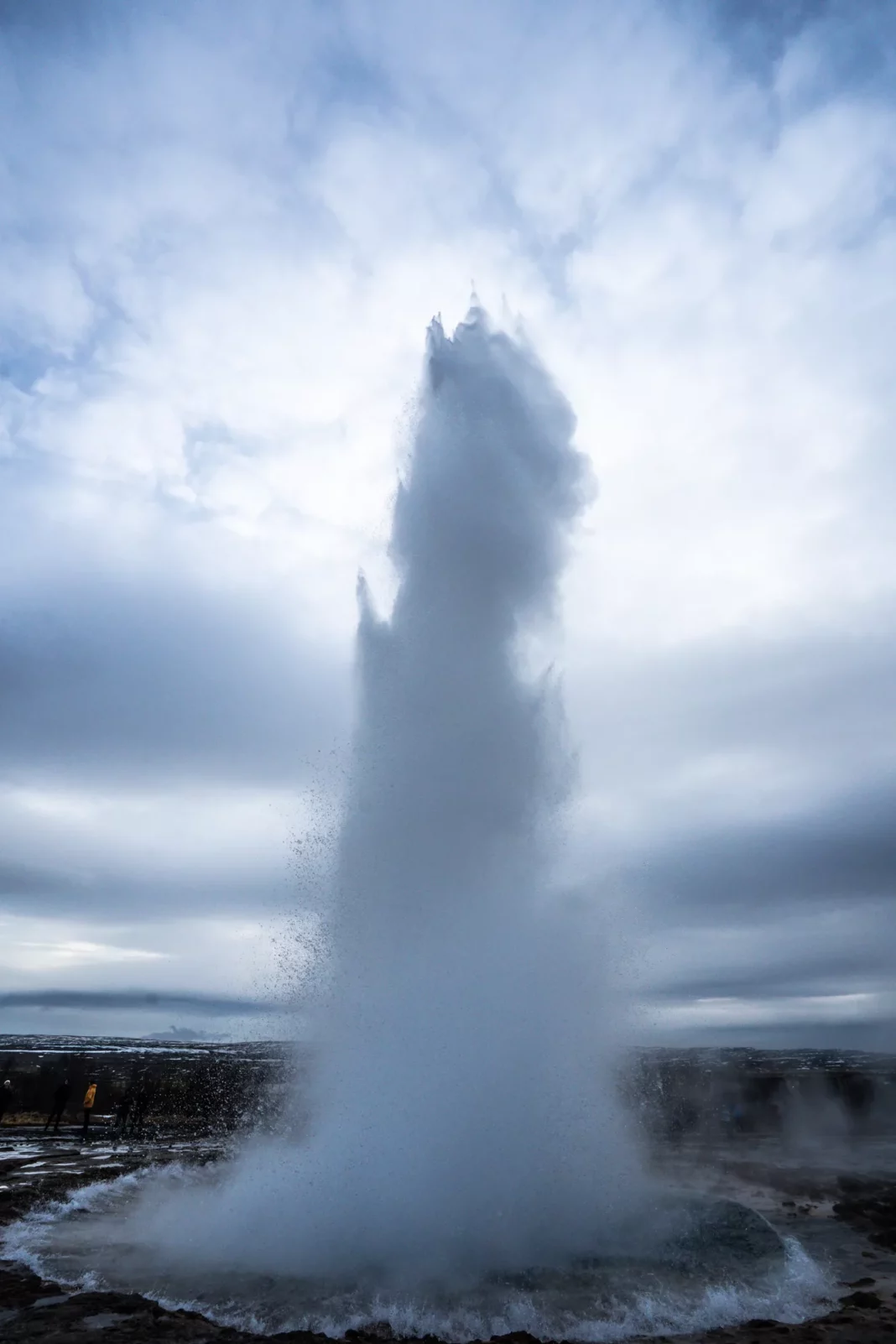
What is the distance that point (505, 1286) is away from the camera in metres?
11.0

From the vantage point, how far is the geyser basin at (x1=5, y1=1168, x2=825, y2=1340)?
32.4ft

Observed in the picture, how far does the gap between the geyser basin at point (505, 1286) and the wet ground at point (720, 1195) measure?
1.52 ft

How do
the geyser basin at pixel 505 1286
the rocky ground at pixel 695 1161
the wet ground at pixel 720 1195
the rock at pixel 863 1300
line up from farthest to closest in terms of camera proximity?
1. the rock at pixel 863 1300
2. the geyser basin at pixel 505 1286
3. the rocky ground at pixel 695 1161
4. the wet ground at pixel 720 1195

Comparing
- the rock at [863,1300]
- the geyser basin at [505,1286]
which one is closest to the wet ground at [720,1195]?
the rock at [863,1300]

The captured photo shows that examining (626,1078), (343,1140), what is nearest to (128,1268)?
(343,1140)

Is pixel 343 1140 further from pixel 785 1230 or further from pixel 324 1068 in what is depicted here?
pixel 785 1230

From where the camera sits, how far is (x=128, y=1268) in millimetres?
11930

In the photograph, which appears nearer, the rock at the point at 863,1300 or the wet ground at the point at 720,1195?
the wet ground at the point at 720,1195

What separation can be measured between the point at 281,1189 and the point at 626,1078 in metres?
8.78

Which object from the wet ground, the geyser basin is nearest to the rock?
the wet ground

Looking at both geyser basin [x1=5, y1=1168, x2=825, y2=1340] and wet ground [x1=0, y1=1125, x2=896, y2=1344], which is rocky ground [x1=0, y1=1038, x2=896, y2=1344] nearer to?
wet ground [x1=0, y1=1125, x2=896, y2=1344]

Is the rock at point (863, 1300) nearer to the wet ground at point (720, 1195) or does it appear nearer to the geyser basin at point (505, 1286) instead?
the wet ground at point (720, 1195)

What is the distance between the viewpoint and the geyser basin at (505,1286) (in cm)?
989

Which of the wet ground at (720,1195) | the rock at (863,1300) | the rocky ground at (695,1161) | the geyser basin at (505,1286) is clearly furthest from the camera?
the rock at (863,1300)
